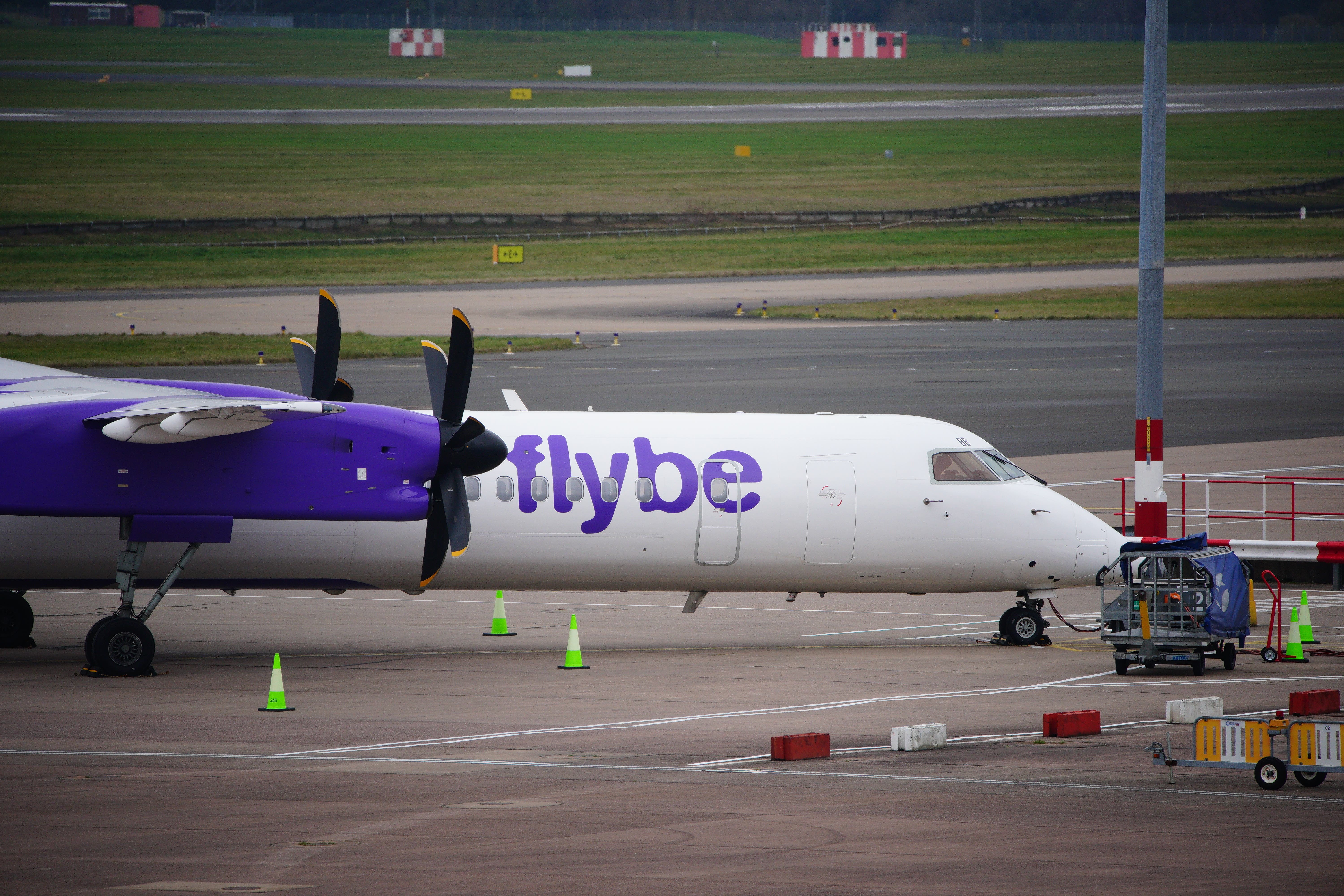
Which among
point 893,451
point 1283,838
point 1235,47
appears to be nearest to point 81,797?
point 1283,838

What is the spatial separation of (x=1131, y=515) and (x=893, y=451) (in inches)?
438

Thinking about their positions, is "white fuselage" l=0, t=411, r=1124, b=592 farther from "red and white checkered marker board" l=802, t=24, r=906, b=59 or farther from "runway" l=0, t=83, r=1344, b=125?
"red and white checkered marker board" l=802, t=24, r=906, b=59

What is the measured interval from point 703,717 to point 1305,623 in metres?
10.1

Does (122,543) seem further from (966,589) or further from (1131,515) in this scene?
(1131,515)

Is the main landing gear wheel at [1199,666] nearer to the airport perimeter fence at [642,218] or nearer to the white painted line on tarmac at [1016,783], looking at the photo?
the white painted line on tarmac at [1016,783]

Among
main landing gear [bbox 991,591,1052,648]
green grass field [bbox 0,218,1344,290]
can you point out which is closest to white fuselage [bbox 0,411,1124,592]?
main landing gear [bbox 991,591,1052,648]

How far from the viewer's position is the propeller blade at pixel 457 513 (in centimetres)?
2197

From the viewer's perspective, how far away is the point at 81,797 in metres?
15.1

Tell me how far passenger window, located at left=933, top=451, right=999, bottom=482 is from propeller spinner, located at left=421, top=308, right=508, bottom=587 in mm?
6797

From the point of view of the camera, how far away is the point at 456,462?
22156 millimetres

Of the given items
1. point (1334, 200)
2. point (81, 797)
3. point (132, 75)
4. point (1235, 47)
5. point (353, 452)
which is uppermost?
point (1235, 47)

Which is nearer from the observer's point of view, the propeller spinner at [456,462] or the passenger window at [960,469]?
the propeller spinner at [456,462]

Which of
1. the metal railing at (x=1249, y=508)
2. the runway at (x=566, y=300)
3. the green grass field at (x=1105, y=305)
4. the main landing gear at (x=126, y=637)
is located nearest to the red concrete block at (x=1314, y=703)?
the metal railing at (x=1249, y=508)

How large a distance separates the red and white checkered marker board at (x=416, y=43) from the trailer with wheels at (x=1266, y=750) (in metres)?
175
